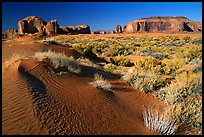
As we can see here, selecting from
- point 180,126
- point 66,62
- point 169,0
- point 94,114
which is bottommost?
point 180,126

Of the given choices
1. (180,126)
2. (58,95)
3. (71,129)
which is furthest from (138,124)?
(58,95)

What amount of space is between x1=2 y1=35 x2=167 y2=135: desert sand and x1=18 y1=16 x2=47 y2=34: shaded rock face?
61.6 meters

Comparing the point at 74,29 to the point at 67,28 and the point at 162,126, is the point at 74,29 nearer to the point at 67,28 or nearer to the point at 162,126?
the point at 67,28

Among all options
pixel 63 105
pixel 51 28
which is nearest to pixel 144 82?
pixel 63 105

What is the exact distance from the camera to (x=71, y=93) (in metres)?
6.58

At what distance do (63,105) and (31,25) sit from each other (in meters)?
66.8

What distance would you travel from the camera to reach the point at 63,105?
5684 mm

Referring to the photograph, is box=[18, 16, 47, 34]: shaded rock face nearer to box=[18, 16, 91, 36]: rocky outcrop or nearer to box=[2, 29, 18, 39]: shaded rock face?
box=[18, 16, 91, 36]: rocky outcrop

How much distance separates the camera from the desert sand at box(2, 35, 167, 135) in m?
4.72

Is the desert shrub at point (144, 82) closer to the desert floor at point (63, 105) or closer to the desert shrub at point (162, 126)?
the desert floor at point (63, 105)

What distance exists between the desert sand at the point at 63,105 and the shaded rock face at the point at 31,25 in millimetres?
61562

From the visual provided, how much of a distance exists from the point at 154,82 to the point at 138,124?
3.36m

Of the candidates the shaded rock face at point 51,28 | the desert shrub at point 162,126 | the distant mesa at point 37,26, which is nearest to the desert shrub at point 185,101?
the desert shrub at point 162,126

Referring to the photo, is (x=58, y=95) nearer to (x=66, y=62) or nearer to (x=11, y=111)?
(x=11, y=111)
